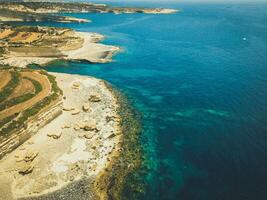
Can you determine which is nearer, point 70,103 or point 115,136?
point 115,136

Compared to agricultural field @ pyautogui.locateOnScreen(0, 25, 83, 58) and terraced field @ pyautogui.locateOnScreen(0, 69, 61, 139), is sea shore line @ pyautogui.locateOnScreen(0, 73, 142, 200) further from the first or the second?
agricultural field @ pyautogui.locateOnScreen(0, 25, 83, 58)

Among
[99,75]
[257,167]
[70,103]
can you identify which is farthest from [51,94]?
[257,167]

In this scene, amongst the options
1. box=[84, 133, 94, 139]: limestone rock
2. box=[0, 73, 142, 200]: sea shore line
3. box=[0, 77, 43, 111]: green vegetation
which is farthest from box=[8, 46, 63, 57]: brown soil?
box=[84, 133, 94, 139]: limestone rock

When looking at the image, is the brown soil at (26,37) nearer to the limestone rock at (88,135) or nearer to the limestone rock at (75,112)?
the limestone rock at (75,112)

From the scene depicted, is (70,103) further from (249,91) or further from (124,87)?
(249,91)

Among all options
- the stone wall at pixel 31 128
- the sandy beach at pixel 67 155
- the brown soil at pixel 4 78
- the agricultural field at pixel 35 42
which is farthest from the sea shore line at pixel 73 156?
the agricultural field at pixel 35 42

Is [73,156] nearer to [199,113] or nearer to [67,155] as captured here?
[67,155]

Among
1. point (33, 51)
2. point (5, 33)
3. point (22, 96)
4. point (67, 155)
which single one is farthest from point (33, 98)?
point (5, 33)
